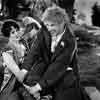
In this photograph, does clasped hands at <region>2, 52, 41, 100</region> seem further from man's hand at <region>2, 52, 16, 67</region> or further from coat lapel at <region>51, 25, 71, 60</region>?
coat lapel at <region>51, 25, 71, 60</region>

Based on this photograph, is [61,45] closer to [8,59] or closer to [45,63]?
[45,63]

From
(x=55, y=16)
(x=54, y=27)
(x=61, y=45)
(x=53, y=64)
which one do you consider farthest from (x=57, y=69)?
(x=55, y=16)

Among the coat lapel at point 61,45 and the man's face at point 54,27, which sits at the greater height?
the man's face at point 54,27

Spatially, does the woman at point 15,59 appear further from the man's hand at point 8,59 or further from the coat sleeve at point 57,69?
the coat sleeve at point 57,69

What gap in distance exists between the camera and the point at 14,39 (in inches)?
161

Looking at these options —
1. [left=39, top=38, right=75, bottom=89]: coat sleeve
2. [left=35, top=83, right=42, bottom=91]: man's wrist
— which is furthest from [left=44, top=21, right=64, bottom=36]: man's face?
[left=35, top=83, right=42, bottom=91]: man's wrist

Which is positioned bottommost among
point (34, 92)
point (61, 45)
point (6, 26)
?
point (6, 26)

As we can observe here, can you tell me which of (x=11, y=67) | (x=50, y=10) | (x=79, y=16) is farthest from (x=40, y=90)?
(x=79, y=16)

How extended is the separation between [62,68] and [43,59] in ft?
0.67

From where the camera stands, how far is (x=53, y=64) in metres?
3.54

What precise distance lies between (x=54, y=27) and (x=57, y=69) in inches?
16.0

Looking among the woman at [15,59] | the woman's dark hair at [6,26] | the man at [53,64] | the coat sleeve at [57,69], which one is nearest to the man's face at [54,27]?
the man at [53,64]

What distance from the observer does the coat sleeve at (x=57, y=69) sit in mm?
3484

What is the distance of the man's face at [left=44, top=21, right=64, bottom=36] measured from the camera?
3663 millimetres
